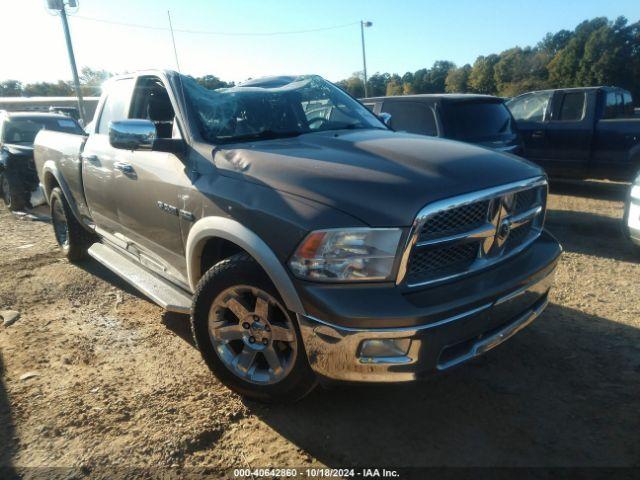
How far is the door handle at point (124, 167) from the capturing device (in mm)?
3338

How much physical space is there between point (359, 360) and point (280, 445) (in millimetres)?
700

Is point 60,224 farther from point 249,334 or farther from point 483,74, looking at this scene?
point 483,74

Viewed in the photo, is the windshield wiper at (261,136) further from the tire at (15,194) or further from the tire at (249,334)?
the tire at (15,194)

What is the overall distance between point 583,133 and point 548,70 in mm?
50662

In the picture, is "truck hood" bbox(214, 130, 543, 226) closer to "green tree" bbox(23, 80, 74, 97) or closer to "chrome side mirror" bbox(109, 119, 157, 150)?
"chrome side mirror" bbox(109, 119, 157, 150)

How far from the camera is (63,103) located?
3177 centimetres

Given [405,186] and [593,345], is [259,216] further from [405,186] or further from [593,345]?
[593,345]

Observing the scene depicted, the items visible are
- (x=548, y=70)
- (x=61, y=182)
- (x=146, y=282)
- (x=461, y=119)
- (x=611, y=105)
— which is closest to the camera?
(x=146, y=282)

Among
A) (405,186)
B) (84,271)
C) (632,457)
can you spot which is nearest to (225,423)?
(405,186)

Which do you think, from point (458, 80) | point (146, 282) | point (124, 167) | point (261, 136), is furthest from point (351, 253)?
point (458, 80)

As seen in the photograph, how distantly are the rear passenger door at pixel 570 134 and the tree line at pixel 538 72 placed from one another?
31981 millimetres

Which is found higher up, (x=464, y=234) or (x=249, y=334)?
(x=464, y=234)

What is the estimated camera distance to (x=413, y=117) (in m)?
6.19

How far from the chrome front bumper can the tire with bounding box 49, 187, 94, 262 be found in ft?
12.7
